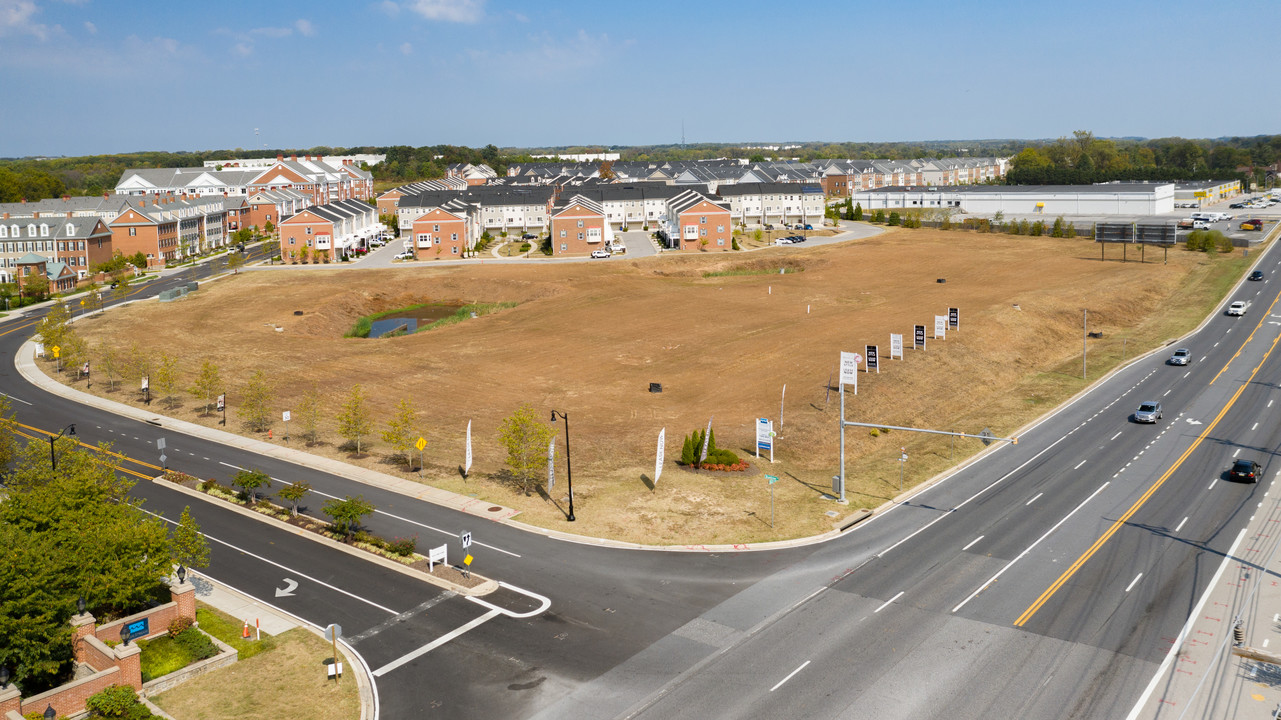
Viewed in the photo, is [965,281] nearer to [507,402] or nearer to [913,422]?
[913,422]

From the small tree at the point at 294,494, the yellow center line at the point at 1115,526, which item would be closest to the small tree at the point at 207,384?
the small tree at the point at 294,494

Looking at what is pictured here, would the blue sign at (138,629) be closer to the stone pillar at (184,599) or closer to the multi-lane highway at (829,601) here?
the stone pillar at (184,599)

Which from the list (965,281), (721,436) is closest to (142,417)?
(721,436)

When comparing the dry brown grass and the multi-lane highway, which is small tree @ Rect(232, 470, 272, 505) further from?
the dry brown grass

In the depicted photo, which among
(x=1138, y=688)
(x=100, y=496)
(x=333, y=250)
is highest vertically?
(x=333, y=250)

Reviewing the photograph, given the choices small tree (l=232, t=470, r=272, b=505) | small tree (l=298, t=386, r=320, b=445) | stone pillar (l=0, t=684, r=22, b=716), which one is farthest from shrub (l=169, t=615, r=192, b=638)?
small tree (l=298, t=386, r=320, b=445)

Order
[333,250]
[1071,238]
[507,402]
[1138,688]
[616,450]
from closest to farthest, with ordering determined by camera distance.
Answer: [1138,688] < [616,450] < [507,402] < [333,250] < [1071,238]
